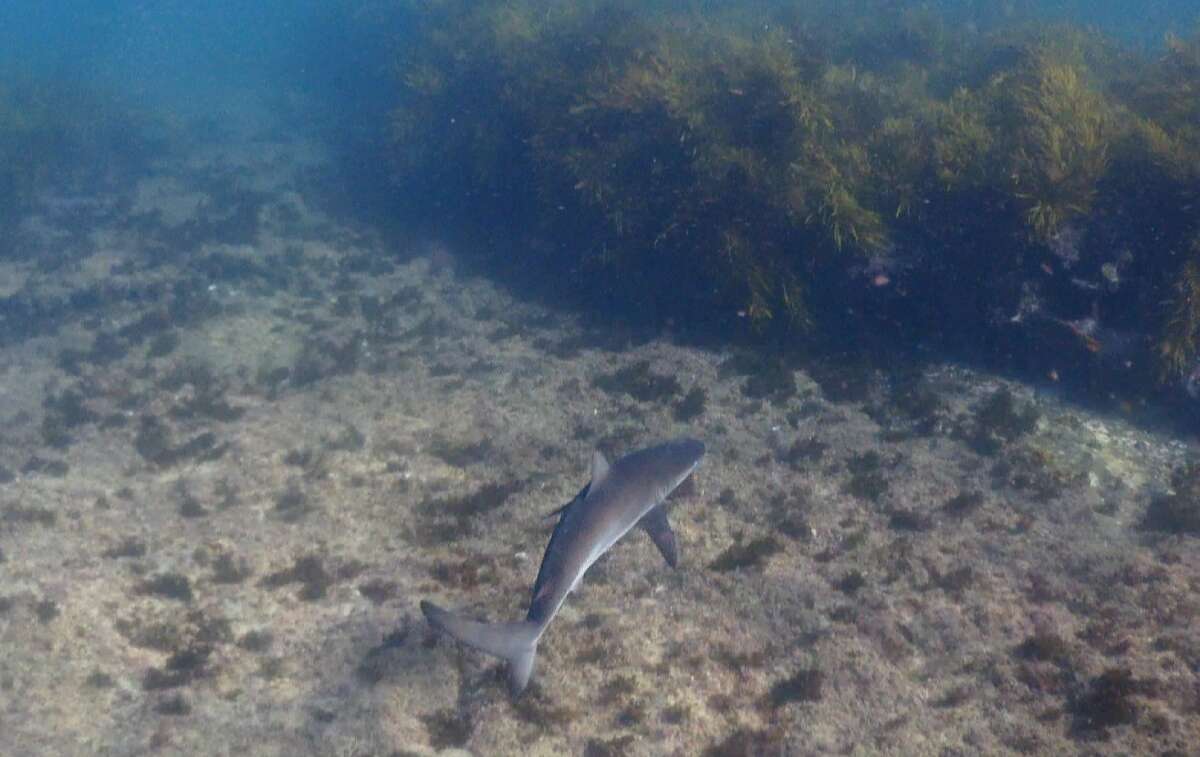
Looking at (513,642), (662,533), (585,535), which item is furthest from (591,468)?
(513,642)

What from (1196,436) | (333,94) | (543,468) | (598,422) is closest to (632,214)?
→ (598,422)

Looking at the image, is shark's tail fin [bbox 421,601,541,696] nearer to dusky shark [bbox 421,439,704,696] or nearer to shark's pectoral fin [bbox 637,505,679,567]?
dusky shark [bbox 421,439,704,696]

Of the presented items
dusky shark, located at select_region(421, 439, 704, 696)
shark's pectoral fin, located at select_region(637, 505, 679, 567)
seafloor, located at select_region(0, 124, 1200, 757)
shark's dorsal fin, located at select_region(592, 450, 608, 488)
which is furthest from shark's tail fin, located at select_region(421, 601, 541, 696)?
shark's pectoral fin, located at select_region(637, 505, 679, 567)

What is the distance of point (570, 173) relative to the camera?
15.2 m

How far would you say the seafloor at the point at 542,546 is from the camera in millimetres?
5738

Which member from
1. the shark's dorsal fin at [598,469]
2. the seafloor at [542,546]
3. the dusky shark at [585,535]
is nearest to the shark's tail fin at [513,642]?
the dusky shark at [585,535]

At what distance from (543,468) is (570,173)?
7.90 m

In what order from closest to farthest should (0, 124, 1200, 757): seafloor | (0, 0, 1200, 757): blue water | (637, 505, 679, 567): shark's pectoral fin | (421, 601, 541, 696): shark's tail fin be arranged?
(421, 601, 541, 696): shark's tail fin
(0, 124, 1200, 757): seafloor
(0, 0, 1200, 757): blue water
(637, 505, 679, 567): shark's pectoral fin

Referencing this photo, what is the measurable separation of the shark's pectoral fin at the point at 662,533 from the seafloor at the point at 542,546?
3.30ft

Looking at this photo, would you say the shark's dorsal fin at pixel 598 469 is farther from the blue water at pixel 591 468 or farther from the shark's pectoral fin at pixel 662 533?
the blue water at pixel 591 468

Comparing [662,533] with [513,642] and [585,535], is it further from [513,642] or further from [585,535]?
[513,642]

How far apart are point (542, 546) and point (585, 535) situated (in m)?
2.62

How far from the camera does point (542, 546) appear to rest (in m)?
7.97

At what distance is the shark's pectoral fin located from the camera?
6152 mm
